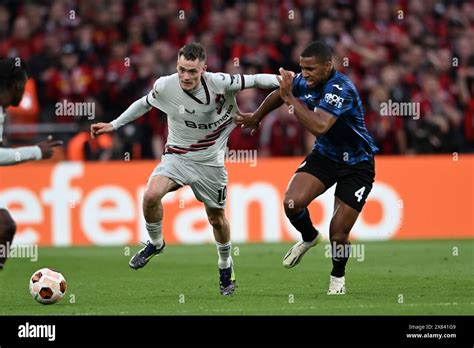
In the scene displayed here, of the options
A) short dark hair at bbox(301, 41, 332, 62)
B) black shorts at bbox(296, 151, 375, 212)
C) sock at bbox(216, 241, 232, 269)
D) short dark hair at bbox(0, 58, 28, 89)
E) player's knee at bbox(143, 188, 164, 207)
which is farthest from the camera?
sock at bbox(216, 241, 232, 269)

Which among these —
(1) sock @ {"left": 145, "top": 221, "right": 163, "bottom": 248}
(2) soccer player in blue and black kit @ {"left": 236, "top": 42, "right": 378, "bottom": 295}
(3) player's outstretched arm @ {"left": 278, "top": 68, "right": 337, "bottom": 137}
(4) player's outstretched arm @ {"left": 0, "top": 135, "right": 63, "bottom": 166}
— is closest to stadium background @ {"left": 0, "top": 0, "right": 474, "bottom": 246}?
(2) soccer player in blue and black kit @ {"left": 236, "top": 42, "right": 378, "bottom": 295}

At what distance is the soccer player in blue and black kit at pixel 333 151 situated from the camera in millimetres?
11016

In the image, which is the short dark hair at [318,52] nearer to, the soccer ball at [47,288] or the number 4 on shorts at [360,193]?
the number 4 on shorts at [360,193]

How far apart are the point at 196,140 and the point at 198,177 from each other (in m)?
0.39

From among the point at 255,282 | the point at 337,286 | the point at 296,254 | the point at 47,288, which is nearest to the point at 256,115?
the point at 296,254

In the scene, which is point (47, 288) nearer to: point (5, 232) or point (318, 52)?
point (5, 232)

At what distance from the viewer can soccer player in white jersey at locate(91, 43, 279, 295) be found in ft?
37.3

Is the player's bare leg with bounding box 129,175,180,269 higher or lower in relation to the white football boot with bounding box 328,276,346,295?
higher

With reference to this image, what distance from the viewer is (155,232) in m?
11.5

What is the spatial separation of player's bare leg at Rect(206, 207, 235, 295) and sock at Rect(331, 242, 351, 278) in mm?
1094

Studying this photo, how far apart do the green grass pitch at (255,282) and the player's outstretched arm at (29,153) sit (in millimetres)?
1392

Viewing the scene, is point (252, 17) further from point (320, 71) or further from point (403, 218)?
point (320, 71)

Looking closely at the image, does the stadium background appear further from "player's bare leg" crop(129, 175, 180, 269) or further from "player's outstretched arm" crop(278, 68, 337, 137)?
"player's outstretched arm" crop(278, 68, 337, 137)
